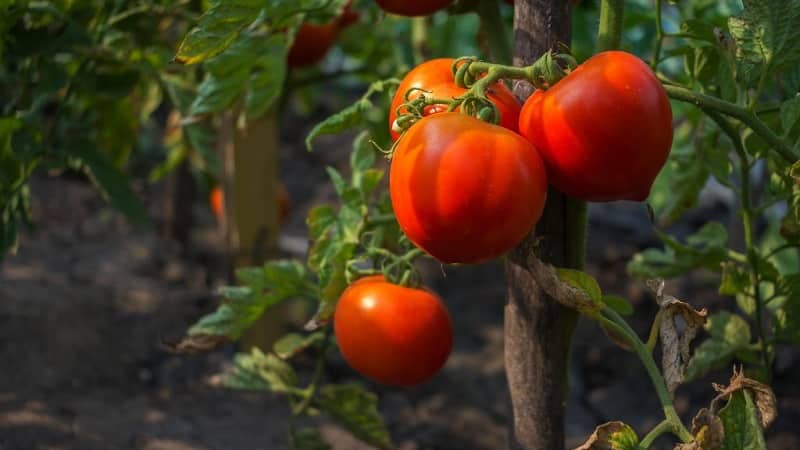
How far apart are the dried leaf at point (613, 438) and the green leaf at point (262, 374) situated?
65 cm

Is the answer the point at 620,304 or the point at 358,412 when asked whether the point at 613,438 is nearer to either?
the point at 620,304

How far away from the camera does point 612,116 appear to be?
2.72 feet

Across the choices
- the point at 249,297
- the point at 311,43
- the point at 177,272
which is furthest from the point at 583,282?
the point at 177,272

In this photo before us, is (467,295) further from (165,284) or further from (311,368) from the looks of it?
(165,284)

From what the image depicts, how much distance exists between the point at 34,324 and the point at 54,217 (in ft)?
3.52

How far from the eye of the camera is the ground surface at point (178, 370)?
1.64m

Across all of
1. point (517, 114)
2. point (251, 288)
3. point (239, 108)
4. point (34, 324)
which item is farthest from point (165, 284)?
point (517, 114)

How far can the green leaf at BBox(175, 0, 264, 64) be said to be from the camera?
1.02 m

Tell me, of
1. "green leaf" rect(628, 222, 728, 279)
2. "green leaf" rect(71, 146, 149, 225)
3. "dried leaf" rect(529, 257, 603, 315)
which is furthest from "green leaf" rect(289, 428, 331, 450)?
"dried leaf" rect(529, 257, 603, 315)

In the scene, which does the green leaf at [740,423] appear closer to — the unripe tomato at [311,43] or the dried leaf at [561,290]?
the dried leaf at [561,290]

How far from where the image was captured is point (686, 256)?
1.33 m

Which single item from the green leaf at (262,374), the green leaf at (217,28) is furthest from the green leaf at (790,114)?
the green leaf at (262,374)

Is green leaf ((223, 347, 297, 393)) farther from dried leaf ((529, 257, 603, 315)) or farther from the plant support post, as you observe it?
dried leaf ((529, 257, 603, 315))

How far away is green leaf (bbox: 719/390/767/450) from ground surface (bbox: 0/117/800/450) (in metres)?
0.47
